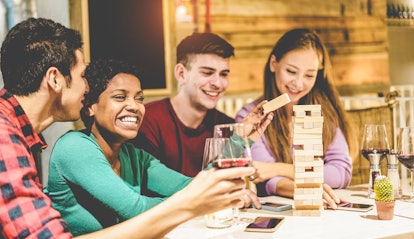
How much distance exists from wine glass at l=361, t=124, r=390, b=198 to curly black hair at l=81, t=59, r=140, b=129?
3.31 feet

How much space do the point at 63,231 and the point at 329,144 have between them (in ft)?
5.66

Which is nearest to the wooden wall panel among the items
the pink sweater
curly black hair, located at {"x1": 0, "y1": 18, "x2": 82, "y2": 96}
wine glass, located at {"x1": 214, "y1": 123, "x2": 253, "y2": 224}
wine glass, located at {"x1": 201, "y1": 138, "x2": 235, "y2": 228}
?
the pink sweater

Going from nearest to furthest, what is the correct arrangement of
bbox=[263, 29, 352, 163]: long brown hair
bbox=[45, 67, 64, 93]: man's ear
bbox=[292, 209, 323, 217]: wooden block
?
bbox=[45, 67, 64, 93]: man's ear < bbox=[292, 209, 323, 217]: wooden block < bbox=[263, 29, 352, 163]: long brown hair

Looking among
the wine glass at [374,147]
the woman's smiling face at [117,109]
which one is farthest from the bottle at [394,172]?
the woman's smiling face at [117,109]

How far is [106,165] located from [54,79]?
0.33m

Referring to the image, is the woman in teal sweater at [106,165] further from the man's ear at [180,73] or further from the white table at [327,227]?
the man's ear at [180,73]

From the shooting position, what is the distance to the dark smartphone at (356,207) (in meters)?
1.78

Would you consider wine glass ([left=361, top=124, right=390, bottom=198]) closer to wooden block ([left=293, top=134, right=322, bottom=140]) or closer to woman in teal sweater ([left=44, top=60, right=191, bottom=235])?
wooden block ([left=293, top=134, right=322, bottom=140])

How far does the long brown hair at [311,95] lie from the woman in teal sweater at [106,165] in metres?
0.78

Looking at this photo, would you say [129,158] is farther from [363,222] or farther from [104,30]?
[104,30]

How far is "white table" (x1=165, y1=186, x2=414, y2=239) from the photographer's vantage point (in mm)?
1503

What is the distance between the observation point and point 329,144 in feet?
8.69

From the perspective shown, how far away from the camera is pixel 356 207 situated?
1.81m

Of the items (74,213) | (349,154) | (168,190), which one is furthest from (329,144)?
(74,213)
